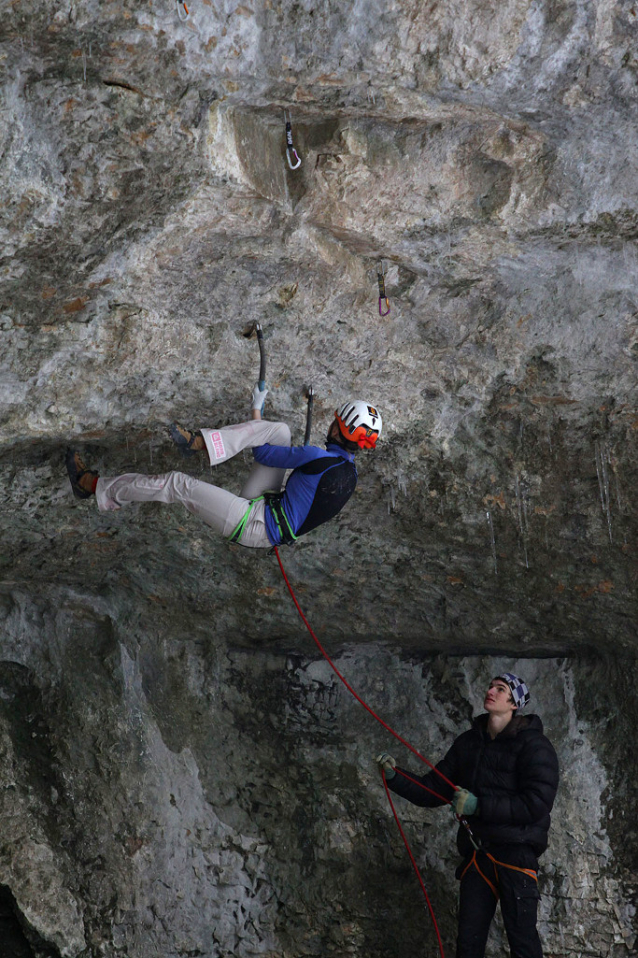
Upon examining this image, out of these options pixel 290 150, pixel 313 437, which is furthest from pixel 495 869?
pixel 290 150

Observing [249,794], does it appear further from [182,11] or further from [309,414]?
[182,11]

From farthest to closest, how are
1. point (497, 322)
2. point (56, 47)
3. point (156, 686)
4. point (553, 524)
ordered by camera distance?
point (156, 686) < point (553, 524) < point (497, 322) < point (56, 47)

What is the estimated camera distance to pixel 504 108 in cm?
475

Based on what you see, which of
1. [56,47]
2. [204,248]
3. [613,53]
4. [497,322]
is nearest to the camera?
[56,47]

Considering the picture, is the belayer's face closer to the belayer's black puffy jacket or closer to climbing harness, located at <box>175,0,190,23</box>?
the belayer's black puffy jacket

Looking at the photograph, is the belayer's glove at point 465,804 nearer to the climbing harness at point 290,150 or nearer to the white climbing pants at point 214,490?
the white climbing pants at point 214,490

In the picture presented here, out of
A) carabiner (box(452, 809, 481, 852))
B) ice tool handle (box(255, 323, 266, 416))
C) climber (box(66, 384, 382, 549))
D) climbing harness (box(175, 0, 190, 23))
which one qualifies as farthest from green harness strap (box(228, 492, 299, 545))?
climbing harness (box(175, 0, 190, 23))

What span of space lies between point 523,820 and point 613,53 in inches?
167

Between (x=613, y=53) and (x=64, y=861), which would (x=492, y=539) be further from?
(x=64, y=861)

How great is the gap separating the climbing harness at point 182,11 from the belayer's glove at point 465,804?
4.44 m

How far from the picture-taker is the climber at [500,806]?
5223mm

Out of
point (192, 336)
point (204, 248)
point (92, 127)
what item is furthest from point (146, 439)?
point (92, 127)

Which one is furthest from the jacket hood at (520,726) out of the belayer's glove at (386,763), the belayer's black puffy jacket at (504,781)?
the belayer's glove at (386,763)

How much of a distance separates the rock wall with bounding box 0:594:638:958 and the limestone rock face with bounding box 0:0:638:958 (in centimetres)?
2
